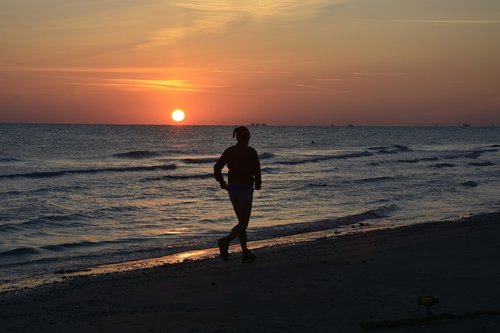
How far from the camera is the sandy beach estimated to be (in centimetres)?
593

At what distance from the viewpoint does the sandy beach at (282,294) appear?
593cm

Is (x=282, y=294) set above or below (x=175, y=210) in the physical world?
above

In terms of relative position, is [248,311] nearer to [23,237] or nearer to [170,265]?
[170,265]

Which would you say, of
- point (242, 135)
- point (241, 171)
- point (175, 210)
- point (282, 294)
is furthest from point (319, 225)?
point (282, 294)

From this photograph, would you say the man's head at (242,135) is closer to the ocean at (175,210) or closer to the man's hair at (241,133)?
the man's hair at (241,133)

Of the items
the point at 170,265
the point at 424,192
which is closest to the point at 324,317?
the point at 170,265

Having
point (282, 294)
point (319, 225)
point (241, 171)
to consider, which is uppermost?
point (241, 171)

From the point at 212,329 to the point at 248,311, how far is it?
0.71 meters

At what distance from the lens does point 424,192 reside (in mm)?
23328

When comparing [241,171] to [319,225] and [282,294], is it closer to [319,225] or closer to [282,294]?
[282,294]

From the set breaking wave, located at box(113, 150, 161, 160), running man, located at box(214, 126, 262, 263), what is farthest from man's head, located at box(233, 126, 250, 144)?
breaking wave, located at box(113, 150, 161, 160)

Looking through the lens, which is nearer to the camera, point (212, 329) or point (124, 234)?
point (212, 329)

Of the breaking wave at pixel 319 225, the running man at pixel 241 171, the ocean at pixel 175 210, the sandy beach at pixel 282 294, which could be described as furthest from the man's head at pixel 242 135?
the breaking wave at pixel 319 225

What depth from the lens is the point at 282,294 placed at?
7.04 metres
